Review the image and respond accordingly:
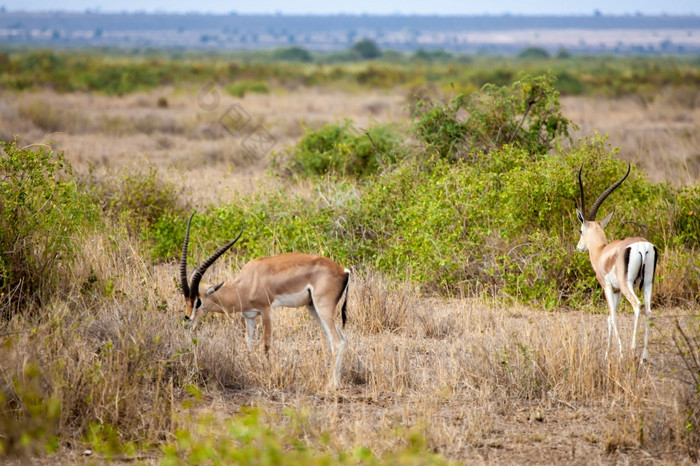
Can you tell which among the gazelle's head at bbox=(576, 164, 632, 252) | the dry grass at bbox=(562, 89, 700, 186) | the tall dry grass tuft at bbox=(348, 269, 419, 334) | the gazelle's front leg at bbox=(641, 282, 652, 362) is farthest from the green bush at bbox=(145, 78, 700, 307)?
the gazelle's front leg at bbox=(641, 282, 652, 362)

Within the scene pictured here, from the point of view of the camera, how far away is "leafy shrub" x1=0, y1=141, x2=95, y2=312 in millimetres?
7430

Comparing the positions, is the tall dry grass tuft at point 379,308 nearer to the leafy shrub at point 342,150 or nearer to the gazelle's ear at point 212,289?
the gazelle's ear at point 212,289

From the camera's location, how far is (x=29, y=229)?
7.50 metres

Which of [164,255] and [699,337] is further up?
[699,337]

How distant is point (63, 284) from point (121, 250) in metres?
1.34

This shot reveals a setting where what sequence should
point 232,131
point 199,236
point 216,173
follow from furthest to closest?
point 232,131
point 216,173
point 199,236

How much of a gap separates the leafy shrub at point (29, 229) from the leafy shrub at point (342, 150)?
6038mm

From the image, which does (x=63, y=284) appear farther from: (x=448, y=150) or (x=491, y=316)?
(x=448, y=150)

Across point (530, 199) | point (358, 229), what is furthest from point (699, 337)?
point (358, 229)

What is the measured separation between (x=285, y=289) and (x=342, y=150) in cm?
752

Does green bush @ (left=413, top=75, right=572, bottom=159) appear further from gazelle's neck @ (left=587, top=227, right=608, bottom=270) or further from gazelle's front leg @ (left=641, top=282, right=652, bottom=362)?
gazelle's front leg @ (left=641, top=282, right=652, bottom=362)

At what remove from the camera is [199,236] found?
994cm

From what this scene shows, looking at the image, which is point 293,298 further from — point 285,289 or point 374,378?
point 374,378
